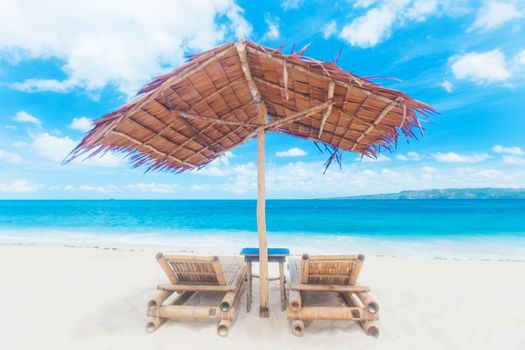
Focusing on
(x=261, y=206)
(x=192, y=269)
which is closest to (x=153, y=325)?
(x=192, y=269)

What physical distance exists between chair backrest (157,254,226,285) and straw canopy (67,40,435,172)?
131cm

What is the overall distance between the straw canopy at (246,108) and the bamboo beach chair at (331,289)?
147 cm

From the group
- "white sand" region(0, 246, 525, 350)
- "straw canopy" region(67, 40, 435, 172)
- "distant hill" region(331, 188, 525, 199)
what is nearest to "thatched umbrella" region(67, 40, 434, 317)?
"straw canopy" region(67, 40, 435, 172)

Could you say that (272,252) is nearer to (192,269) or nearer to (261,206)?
(261,206)

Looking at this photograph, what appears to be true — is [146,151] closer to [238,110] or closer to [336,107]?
[238,110]

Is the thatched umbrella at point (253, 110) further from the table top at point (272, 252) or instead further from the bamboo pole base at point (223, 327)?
the bamboo pole base at point (223, 327)

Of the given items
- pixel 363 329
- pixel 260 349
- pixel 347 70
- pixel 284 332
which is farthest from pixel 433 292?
pixel 347 70

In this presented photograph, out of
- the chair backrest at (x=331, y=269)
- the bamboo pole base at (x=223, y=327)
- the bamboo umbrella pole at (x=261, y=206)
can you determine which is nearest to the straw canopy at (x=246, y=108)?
the bamboo umbrella pole at (x=261, y=206)

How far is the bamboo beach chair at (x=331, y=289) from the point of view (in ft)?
8.49

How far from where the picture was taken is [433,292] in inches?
160

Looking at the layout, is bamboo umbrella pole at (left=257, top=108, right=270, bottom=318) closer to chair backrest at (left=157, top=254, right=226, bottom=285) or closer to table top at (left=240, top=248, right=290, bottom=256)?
table top at (left=240, top=248, right=290, bottom=256)

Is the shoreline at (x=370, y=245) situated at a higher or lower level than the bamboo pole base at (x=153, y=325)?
lower

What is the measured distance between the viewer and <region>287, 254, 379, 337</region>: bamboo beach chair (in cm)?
259

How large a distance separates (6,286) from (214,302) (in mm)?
3726
